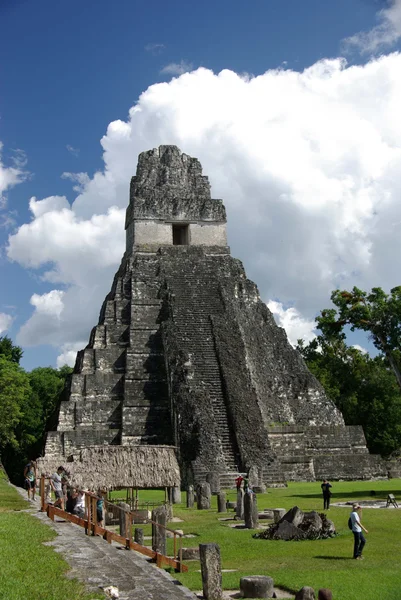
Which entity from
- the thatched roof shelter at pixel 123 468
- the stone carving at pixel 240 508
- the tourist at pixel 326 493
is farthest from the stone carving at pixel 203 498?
the tourist at pixel 326 493

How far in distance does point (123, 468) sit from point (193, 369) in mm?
10207

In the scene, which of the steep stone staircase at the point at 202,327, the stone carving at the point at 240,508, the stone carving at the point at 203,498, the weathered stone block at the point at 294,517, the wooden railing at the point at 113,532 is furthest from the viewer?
the steep stone staircase at the point at 202,327

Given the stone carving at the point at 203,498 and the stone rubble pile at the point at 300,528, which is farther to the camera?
the stone carving at the point at 203,498

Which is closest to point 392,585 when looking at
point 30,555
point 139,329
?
point 30,555

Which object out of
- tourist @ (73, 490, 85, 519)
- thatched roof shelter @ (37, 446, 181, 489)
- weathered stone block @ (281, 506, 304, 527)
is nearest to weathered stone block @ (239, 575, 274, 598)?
weathered stone block @ (281, 506, 304, 527)

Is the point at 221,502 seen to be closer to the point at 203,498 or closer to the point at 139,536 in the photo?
the point at 203,498

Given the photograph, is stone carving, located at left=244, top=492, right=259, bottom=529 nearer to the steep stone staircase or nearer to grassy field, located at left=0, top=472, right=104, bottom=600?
grassy field, located at left=0, top=472, right=104, bottom=600

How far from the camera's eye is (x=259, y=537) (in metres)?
12.8

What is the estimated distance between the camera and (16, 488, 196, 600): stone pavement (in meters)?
8.10

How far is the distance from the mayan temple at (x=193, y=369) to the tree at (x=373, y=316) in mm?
5292

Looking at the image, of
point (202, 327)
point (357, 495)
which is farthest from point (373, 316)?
point (202, 327)

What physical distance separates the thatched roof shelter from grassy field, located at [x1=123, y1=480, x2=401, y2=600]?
1.02m

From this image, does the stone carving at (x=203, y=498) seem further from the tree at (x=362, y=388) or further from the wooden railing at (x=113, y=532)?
the tree at (x=362, y=388)

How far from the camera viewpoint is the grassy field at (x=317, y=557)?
8.84m
